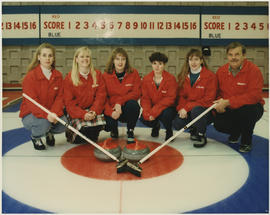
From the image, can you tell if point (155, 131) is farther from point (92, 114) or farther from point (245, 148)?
point (245, 148)

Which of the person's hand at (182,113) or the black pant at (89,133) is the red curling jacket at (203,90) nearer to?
the person's hand at (182,113)

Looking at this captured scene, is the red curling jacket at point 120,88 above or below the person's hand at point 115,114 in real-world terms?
above

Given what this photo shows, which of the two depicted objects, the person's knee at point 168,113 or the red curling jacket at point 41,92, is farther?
the person's knee at point 168,113

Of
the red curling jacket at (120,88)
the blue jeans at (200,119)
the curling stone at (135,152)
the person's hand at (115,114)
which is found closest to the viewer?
the curling stone at (135,152)

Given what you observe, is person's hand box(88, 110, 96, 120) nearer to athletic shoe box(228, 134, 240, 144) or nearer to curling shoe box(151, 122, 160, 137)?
curling shoe box(151, 122, 160, 137)

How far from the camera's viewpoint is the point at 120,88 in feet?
9.00

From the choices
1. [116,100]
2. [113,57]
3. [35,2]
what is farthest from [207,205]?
[35,2]

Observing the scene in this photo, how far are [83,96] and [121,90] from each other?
15.3 inches

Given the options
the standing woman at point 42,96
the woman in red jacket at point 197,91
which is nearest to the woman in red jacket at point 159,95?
the woman in red jacket at point 197,91

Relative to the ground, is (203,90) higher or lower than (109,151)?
higher

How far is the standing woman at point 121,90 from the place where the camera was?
2670 millimetres

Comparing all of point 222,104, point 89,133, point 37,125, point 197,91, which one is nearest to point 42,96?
point 37,125

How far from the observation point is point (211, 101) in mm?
2578

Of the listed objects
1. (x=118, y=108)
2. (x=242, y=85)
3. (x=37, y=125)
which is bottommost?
(x=37, y=125)
